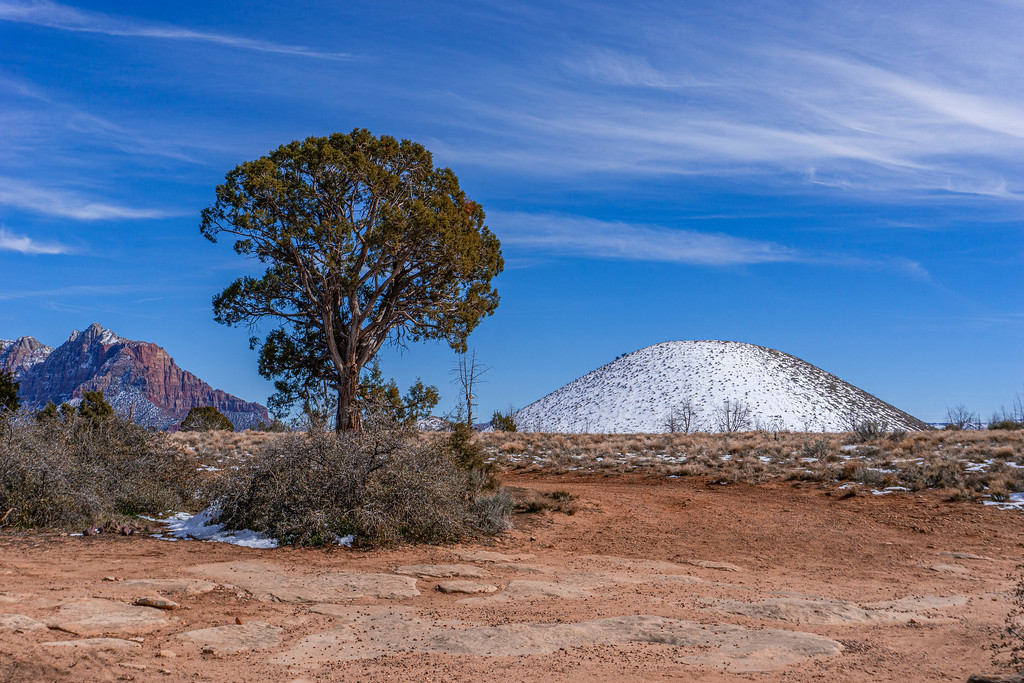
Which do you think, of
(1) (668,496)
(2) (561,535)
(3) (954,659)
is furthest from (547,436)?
(3) (954,659)

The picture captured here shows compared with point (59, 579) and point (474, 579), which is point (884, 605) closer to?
point (474, 579)

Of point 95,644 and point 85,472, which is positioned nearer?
point 95,644

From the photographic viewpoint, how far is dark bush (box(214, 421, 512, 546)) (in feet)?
33.4

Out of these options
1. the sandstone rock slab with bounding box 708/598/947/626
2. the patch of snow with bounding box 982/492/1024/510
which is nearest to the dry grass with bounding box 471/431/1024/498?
the patch of snow with bounding box 982/492/1024/510

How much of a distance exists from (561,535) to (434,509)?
251 cm

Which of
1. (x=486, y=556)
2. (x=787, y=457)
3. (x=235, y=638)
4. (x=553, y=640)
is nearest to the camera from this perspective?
(x=235, y=638)

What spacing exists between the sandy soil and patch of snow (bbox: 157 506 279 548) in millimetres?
434

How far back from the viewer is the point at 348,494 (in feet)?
34.8

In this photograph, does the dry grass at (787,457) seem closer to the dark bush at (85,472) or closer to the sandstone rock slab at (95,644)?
the dark bush at (85,472)

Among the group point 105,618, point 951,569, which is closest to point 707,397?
point 951,569

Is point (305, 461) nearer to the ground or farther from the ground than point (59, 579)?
farther from the ground

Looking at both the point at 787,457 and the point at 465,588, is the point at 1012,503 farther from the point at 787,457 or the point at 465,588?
the point at 465,588

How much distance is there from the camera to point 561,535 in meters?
11.8

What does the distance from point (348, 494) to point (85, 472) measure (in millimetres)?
4635
